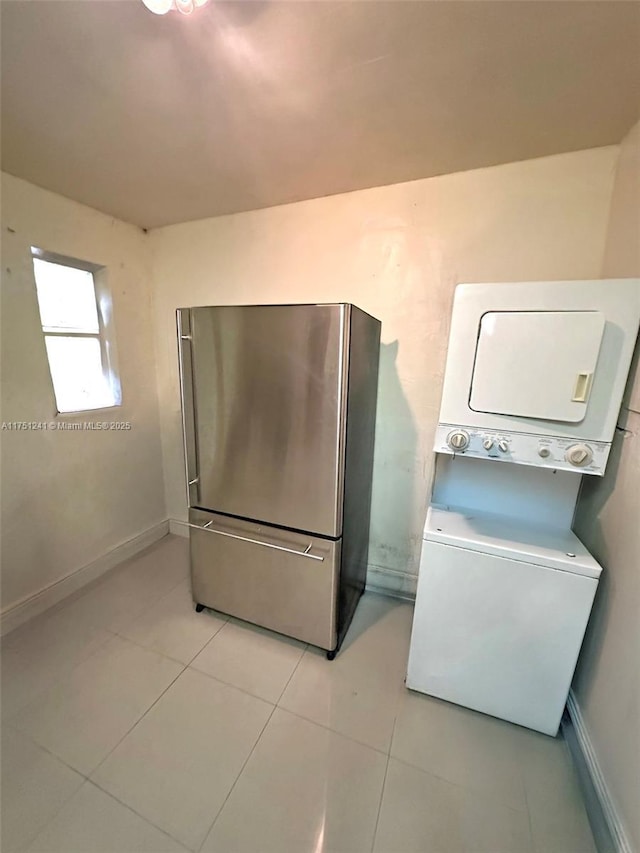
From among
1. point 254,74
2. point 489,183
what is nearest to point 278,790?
point 254,74

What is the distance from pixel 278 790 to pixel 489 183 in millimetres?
2656

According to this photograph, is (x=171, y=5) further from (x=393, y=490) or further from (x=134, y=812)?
(x=134, y=812)

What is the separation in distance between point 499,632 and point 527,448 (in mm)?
746

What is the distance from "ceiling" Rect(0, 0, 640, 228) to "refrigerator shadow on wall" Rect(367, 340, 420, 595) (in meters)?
0.95

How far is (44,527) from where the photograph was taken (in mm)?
1868

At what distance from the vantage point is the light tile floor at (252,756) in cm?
102

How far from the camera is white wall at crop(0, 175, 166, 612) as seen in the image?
1.66 metres

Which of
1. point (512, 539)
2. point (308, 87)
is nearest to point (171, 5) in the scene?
point (308, 87)

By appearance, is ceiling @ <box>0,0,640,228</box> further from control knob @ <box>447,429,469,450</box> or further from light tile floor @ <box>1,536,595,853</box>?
light tile floor @ <box>1,536,595,853</box>

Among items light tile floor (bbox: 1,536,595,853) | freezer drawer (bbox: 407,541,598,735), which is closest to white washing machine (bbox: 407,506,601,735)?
freezer drawer (bbox: 407,541,598,735)

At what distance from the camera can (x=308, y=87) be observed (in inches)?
42.8

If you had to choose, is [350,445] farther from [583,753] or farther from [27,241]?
[27,241]

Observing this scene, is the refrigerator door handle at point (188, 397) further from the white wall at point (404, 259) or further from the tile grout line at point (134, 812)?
the tile grout line at point (134, 812)

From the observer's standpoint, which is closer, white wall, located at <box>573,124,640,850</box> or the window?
white wall, located at <box>573,124,640,850</box>
